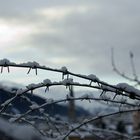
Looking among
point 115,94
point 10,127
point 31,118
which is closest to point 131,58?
point 31,118

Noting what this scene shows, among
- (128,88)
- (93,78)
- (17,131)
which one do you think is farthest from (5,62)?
(17,131)

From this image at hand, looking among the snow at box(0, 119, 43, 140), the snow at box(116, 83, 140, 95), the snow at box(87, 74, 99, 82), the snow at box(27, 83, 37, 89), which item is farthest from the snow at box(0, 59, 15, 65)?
the snow at box(0, 119, 43, 140)

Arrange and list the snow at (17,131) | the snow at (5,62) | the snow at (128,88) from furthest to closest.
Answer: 1. the snow at (128,88)
2. the snow at (5,62)
3. the snow at (17,131)

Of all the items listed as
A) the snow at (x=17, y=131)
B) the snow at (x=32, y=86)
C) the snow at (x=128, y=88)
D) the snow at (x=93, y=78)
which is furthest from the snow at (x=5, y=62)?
the snow at (x=17, y=131)

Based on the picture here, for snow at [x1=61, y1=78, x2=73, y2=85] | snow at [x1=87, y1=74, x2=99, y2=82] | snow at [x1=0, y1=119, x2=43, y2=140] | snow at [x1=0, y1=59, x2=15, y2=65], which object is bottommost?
snow at [x1=0, y1=119, x2=43, y2=140]

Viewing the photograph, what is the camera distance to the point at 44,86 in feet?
6.66

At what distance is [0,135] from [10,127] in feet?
0.12

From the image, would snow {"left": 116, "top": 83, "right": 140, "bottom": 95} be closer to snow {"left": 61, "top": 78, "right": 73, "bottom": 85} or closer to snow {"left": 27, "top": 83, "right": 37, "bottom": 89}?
snow {"left": 61, "top": 78, "right": 73, "bottom": 85}

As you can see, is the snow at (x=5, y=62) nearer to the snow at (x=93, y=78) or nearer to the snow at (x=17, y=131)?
the snow at (x=93, y=78)

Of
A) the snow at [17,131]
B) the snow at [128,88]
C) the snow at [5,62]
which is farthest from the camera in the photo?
the snow at [128,88]

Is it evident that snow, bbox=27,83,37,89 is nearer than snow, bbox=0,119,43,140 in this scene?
No

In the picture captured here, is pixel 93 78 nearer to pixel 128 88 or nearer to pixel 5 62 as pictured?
pixel 128 88

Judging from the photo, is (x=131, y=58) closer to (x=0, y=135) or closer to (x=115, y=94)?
(x=115, y=94)

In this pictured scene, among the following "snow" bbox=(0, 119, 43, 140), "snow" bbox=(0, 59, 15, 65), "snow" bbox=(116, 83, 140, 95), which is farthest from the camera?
"snow" bbox=(116, 83, 140, 95)
